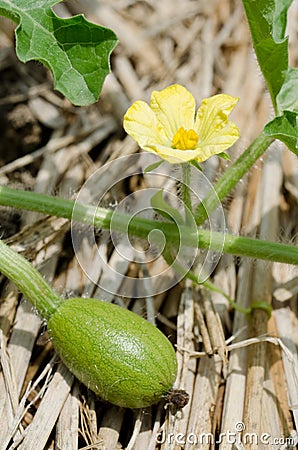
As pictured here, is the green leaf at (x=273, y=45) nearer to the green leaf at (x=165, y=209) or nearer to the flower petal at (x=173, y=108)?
the flower petal at (x=173, y=108)

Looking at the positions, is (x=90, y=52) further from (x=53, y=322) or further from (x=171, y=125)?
(x=53, y=322)

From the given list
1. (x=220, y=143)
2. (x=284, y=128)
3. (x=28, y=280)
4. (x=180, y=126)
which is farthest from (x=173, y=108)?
(x=28, y=280)

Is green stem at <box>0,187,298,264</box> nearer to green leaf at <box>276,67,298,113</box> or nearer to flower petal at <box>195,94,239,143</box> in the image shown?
flower petal at <box>195,94,239,143</box>

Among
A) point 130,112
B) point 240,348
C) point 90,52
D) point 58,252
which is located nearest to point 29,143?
point 58,252

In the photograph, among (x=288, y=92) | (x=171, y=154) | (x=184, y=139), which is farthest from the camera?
(x=288, y=92)

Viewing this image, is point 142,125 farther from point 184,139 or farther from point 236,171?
point 236,171

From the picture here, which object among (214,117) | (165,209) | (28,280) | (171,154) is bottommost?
(28,280)
